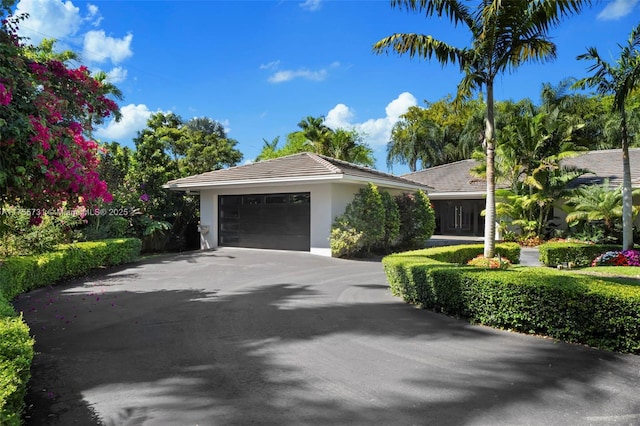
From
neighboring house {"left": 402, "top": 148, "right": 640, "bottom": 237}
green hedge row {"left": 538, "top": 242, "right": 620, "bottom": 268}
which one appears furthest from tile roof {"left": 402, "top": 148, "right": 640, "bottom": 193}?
green hedge row {"left": 538, "top": 242, "right": 620, "bottom": 268}

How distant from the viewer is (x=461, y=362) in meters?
4.61

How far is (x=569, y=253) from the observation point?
14.0 metres

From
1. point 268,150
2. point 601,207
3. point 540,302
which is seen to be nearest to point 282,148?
point 268,150

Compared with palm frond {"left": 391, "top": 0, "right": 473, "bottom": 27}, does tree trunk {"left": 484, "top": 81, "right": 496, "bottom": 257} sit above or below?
below

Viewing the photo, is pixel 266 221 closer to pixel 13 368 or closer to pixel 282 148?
pixel 13 368

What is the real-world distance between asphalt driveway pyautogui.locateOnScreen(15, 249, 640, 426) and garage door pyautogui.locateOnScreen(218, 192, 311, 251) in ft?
26.8

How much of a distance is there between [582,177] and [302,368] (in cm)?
2223

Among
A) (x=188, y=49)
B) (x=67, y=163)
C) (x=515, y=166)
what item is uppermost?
(x=188, y=49)

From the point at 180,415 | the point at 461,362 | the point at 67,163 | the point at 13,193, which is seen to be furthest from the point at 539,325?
the point at 13,193

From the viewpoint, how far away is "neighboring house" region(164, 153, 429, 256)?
49.4ft

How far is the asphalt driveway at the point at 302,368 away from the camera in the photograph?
3451 millimetres

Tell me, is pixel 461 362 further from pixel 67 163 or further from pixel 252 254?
pixel 252 254

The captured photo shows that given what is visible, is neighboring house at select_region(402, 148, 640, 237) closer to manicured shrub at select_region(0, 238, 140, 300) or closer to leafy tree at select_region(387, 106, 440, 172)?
leafy tree at select_region(387, 106, 440, 172)

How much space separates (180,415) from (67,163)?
337 cm
